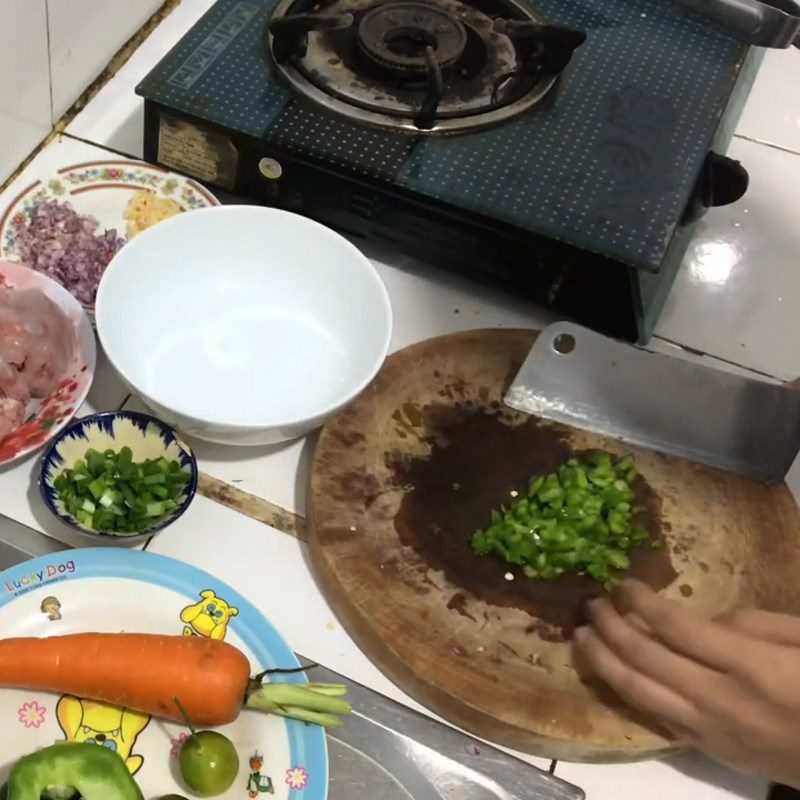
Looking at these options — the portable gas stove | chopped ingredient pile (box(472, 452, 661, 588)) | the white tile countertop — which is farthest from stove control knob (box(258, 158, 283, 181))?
chopped ingredient pile (box(472, 452, 661, 588))

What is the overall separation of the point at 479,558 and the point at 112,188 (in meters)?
0.53

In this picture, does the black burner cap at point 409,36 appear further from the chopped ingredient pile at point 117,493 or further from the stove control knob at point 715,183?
the chopped ingredient pile at point 117,493

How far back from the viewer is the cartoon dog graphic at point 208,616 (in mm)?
714

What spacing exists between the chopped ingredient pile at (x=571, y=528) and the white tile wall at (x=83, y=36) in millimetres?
637

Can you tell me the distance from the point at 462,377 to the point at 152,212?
1.15 feet

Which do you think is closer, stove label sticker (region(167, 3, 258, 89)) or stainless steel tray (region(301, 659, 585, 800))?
stainless steel tray (region(301, 659, 585, 800))

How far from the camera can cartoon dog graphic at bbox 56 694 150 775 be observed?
2.22 ft

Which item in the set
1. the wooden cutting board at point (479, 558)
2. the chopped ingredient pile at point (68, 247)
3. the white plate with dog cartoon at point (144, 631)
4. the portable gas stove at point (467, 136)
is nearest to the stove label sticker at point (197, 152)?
the portable gas stove at point (467, 136)

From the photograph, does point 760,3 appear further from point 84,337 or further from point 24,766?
point 24,766

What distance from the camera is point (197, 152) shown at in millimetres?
929

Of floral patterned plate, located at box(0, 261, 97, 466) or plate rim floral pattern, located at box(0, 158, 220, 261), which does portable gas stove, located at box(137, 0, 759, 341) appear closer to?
plate rim floral pattern, located at box(0, 158, 220, 261)

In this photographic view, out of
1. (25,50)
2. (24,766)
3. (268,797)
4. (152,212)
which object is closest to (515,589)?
(268,797)

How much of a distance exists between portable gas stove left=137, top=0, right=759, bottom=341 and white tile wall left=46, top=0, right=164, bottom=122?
0.39 feet

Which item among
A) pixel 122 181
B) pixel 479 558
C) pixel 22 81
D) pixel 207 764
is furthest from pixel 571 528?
pixel 22 81
